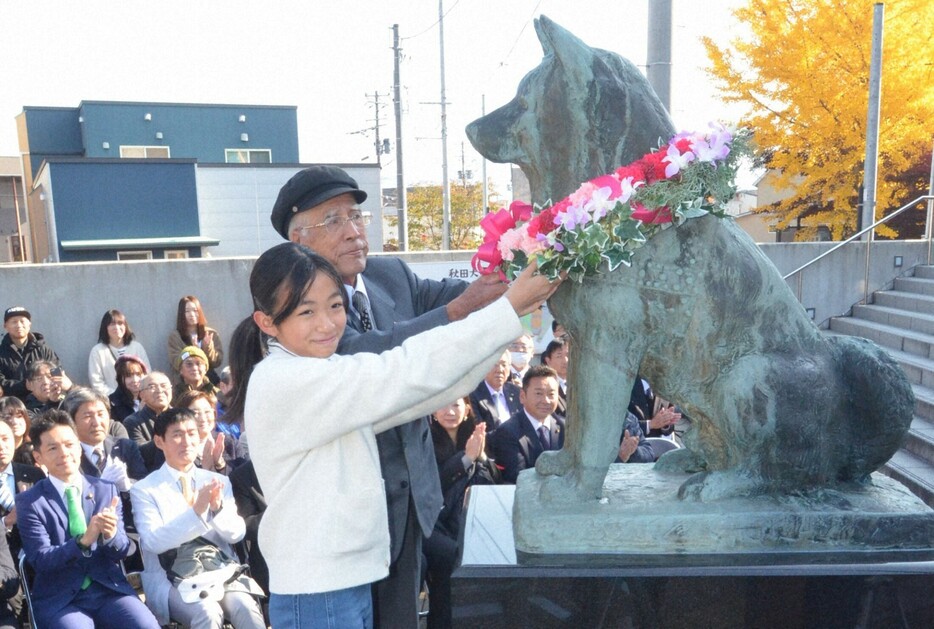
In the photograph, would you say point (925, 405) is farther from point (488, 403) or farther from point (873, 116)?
point (873, 116)

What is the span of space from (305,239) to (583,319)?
3.27ft

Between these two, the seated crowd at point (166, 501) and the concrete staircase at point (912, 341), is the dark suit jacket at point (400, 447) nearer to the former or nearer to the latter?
the seated crowd at point (166, 501)

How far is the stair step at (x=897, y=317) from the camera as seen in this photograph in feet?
21.1

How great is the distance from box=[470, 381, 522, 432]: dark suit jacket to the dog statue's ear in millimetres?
2770

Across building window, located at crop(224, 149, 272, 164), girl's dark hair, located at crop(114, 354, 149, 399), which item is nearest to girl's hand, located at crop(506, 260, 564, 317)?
girl's dark hair, located at crop(114, 354, 149, 399)

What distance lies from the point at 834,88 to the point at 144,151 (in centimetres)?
1793

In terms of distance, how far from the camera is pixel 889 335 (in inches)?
259


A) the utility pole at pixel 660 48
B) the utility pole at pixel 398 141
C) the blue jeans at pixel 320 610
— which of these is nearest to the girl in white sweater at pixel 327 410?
the blue jeans at pixel 320 610

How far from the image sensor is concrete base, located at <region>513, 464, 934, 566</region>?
2.02 m

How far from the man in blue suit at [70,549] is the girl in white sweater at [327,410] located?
1.64m

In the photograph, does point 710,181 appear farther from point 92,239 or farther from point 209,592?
point 92,239

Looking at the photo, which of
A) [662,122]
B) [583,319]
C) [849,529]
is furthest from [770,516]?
[662,122]

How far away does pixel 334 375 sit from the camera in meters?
1.74

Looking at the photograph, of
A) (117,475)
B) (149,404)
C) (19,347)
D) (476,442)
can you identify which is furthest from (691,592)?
(19,347)
